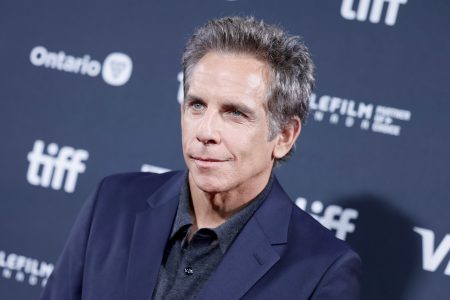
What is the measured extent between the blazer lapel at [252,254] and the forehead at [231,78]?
28 cm

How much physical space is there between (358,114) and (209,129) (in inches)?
26.8

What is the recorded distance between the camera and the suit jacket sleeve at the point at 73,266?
186 cm

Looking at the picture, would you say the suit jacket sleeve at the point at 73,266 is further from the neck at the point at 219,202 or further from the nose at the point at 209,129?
the nose at the point at 209,129

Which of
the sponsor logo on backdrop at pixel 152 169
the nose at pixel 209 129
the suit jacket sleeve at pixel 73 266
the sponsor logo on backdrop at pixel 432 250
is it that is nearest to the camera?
the nose at pixel 209 129

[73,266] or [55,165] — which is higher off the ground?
[55,165]

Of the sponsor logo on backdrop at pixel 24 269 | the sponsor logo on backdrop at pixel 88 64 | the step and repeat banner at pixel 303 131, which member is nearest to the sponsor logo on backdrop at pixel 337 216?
the step and repeat banner at pixel 303 131

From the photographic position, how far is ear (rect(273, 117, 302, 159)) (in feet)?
5.88

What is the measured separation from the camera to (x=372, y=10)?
2184mm

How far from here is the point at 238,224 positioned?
178 cm

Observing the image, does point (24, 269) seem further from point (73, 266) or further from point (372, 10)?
point (372, 10)

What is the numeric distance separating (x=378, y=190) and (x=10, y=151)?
123cm

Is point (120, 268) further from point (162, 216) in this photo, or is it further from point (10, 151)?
point (10, 151)

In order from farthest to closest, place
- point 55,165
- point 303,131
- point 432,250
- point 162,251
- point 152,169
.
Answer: point 55,165 → point 152,169 → point 303,131 → point 432,250 → point 162,251

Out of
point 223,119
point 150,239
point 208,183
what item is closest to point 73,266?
point 150,239
